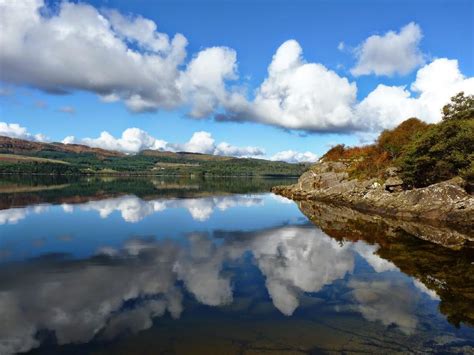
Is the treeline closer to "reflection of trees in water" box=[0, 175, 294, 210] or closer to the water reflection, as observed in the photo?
the water reflection

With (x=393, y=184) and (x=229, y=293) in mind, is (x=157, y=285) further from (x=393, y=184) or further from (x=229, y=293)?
(x=393, y=184)

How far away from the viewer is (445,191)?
2005 inches

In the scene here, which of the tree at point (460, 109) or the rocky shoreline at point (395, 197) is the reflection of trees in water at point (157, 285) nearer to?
the rocky shoreline at point (395, 197)

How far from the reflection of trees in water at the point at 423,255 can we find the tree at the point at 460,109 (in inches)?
914

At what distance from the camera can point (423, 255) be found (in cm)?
3042

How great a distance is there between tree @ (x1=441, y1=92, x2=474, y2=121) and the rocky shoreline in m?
12.7

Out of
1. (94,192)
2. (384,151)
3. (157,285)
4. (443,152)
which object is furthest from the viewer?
(94,192)

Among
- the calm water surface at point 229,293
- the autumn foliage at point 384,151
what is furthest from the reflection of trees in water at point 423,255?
the autumn foliage at point 384,151

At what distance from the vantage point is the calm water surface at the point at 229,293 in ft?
50.7

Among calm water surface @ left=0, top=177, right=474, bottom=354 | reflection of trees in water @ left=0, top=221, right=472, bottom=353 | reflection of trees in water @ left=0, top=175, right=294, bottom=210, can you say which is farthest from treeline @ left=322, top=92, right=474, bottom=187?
reflection of trees in water @ left=0, top=175, right=294, bottom=210

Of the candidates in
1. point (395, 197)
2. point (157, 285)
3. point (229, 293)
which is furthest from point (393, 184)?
point (157, 285)

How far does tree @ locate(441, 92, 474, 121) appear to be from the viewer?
60406 millimetres

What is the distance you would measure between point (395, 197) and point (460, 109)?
1901 centimetres

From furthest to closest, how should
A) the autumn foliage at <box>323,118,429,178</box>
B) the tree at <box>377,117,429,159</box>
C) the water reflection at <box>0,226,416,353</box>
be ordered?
the tree at <box>377,117,429,159</box>
the autumn foliage at <box>323,118,429,178</box>
the water reflection at <box>0,226,416,353</box>
